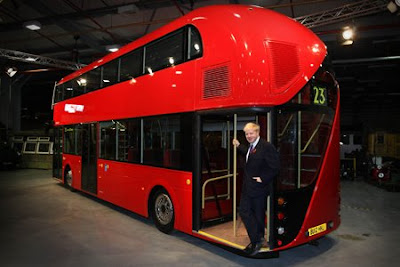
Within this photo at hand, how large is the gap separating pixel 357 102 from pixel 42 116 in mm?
33736

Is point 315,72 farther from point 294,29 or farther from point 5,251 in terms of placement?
point 5,251

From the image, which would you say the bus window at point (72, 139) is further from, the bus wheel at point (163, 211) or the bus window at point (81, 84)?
the bus wheel at point (163, 211)

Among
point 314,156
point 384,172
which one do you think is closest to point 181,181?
point 314,156

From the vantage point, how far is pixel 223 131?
5941mm

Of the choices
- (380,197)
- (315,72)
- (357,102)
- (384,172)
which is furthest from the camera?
(357,102)

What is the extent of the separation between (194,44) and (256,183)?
7.99ft

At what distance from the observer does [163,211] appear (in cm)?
584

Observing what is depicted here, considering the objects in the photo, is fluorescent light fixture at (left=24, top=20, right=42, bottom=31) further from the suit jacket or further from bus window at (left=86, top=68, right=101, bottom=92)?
the suit jacket

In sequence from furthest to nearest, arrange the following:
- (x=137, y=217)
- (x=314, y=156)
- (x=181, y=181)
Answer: (x=137, y=217) → (x=181, y=181) → (x=314, y=156)

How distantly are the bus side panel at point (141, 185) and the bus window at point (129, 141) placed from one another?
17cm

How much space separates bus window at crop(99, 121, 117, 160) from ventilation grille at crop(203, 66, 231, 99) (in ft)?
11.0

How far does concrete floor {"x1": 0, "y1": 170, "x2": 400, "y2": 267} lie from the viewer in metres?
4.49

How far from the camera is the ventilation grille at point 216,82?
436 centimetres

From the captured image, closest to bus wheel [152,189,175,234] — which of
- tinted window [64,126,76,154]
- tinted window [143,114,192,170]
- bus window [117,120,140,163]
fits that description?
tinted window [143,114,192,170]
